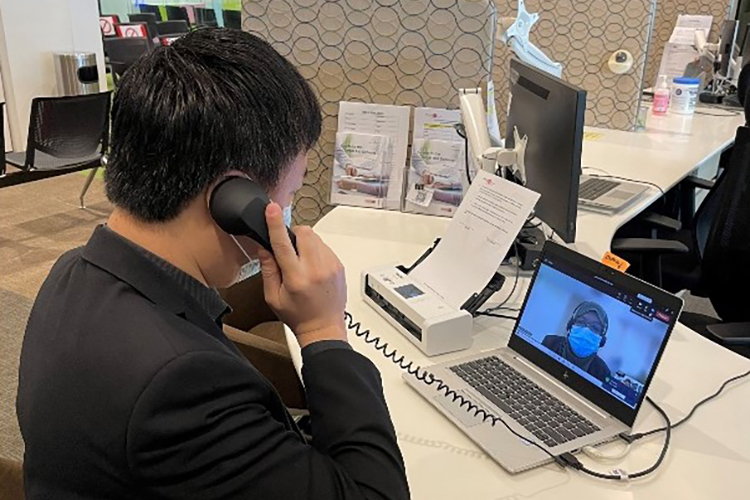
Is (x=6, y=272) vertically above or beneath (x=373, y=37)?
beneath

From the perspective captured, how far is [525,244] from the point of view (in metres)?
1.89

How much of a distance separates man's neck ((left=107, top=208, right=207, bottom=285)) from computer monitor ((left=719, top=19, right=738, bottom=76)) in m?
4.25

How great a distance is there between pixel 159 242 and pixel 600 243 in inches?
57.8

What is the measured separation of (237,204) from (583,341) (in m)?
0.71

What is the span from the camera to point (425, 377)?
135 centimetres

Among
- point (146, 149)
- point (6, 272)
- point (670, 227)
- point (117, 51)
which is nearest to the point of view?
point (146, 149)

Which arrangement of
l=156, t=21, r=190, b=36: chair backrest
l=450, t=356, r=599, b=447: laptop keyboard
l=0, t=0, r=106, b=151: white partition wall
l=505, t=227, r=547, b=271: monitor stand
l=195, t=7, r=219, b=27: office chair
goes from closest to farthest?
1. l=450, t=356, r=599, b=447: laptop keyboard
2. l=505, t=227, r=547, b=271: monitor stand
3. l=0, t=0, r=106, b=151: white partition wall
4. l=156, t=21, r=190, b=36: chair backrest
5. l=195, t=7, r=219, b=27: office chair

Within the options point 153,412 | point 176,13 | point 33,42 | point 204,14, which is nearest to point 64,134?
point 33,42

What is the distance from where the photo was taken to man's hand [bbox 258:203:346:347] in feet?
3.19

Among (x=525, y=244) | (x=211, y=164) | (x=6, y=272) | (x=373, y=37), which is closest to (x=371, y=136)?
(x=373, y=37)

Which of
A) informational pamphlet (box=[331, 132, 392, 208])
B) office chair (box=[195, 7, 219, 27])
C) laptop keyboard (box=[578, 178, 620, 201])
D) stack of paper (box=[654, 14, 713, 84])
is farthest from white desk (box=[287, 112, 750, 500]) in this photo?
office chair (box=[195, 7, 219, 27])

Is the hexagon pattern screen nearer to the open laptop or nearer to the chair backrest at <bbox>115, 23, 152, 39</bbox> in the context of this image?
the open laptop

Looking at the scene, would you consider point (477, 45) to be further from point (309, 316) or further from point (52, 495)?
point (52, 495)

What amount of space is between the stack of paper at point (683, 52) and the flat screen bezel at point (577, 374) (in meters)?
3.23
